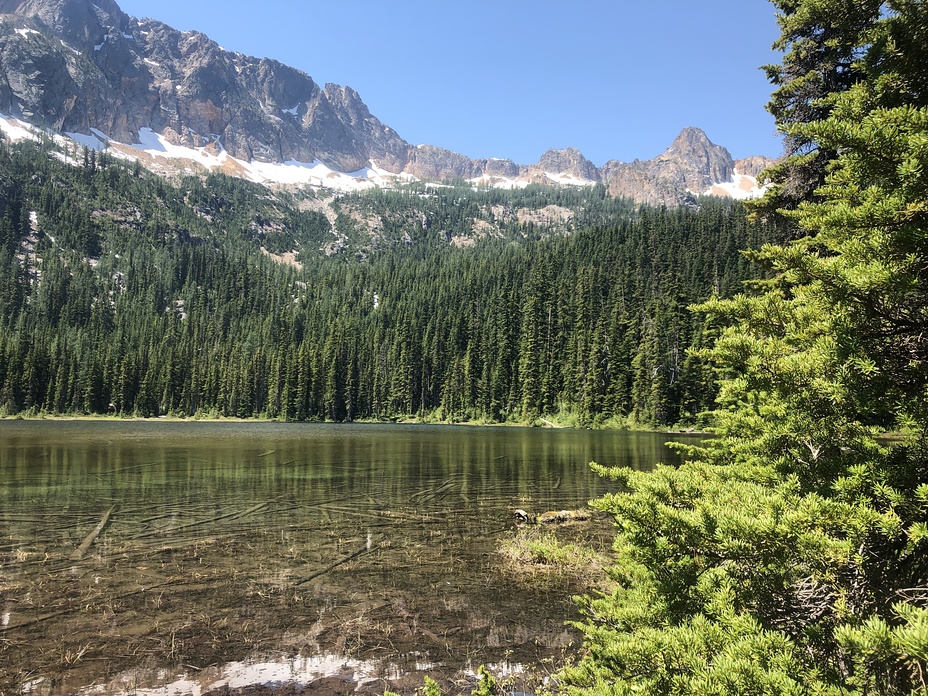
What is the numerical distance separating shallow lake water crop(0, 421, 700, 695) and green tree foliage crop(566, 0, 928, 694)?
16.7 ft

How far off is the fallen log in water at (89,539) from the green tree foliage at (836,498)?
50.7 ft

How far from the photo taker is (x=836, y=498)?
4.68m

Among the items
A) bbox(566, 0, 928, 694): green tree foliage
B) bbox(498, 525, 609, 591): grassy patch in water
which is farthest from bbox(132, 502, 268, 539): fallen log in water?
bbox(566, 0, 928, 694): green tree foliage

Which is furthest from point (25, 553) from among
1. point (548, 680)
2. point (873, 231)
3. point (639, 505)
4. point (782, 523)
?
point (873, 231)

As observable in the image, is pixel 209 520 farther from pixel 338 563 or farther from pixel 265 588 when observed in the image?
A: pixel 265 588

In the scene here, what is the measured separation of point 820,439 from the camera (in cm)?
524

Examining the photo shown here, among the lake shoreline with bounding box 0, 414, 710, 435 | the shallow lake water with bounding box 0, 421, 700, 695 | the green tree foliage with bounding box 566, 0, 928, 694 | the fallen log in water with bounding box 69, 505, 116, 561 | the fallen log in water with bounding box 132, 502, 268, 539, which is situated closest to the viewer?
the green tree foliage with bounding box 566, 0, 928, 694

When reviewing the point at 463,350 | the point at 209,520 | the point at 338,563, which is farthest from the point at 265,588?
the point at 463,350

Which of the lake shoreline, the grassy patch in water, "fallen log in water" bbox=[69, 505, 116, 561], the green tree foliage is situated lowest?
the lake shoreline

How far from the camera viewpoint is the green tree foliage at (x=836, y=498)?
4.07m

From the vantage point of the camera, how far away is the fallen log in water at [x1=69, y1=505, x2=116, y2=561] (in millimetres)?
15359

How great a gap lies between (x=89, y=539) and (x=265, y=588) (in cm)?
785

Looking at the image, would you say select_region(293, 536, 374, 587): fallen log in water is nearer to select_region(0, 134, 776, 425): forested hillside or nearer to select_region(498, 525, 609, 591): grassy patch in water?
select_region(498, 525, 609, 591): grassy patch in water

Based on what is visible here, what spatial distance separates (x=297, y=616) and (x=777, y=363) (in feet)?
34.8
